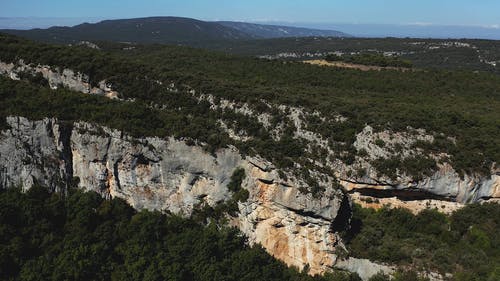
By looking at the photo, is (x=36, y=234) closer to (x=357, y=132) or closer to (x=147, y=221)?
(x=147, y=221)

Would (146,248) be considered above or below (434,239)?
above

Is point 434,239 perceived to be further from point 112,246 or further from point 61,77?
point 61,77

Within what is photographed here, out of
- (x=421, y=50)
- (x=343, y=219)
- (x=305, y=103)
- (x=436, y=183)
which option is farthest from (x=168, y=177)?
(x=421, y=50)

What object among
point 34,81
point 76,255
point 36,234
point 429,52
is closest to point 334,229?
point 76,255

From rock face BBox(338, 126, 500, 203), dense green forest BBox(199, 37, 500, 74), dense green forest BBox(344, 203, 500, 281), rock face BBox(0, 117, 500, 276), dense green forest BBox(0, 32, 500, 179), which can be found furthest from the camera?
dense green forest BBox(199, 37, 500, 74)

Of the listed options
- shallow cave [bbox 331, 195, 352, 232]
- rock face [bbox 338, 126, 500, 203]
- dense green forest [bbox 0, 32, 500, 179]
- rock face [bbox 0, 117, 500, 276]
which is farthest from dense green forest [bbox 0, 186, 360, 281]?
rock face [bbox 338, 126, 500, 203]

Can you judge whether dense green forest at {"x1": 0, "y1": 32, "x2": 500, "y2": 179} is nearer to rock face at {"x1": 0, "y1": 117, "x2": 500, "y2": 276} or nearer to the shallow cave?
rock face at {"x1": 0, "y1": 117, "x2": 500, "y2": 276}
